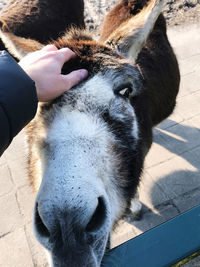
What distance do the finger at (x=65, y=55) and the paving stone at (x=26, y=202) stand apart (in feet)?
8.27

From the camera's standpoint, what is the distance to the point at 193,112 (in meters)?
5.36

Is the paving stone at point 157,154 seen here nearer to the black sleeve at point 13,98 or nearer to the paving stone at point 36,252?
the paving stone at point 36,252

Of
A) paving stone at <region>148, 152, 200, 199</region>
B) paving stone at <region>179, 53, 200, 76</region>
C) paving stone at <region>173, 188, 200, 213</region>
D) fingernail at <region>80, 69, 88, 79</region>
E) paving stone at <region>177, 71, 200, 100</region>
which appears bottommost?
paving stone at <region>173, 188, 200, 213</region>

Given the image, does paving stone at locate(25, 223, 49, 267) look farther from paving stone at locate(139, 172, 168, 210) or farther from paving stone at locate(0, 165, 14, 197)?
paving stone at locate(139, 172, 168, 210)

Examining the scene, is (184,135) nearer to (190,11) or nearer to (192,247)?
(192,247)

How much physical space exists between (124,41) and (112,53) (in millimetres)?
349

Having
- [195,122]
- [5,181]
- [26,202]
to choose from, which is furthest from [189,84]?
[5,181]

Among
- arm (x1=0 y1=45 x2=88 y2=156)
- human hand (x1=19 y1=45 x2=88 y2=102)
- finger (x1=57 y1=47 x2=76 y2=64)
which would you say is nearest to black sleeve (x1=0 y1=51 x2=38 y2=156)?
arm (x1=0 y1=45 x2=88 y2=156)

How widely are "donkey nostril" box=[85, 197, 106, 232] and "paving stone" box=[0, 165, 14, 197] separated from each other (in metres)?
3.32

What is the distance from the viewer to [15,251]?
378 cm

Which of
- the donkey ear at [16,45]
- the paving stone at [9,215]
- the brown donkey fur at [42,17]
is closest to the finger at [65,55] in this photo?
the donkey ear at [16,45]

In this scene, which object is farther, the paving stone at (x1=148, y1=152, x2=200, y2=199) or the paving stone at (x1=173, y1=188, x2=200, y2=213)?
the paving stone at (x1=148, y1=152, x2=200, y2=199)

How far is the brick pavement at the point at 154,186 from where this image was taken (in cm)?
379

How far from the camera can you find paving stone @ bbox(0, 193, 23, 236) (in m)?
4.06
